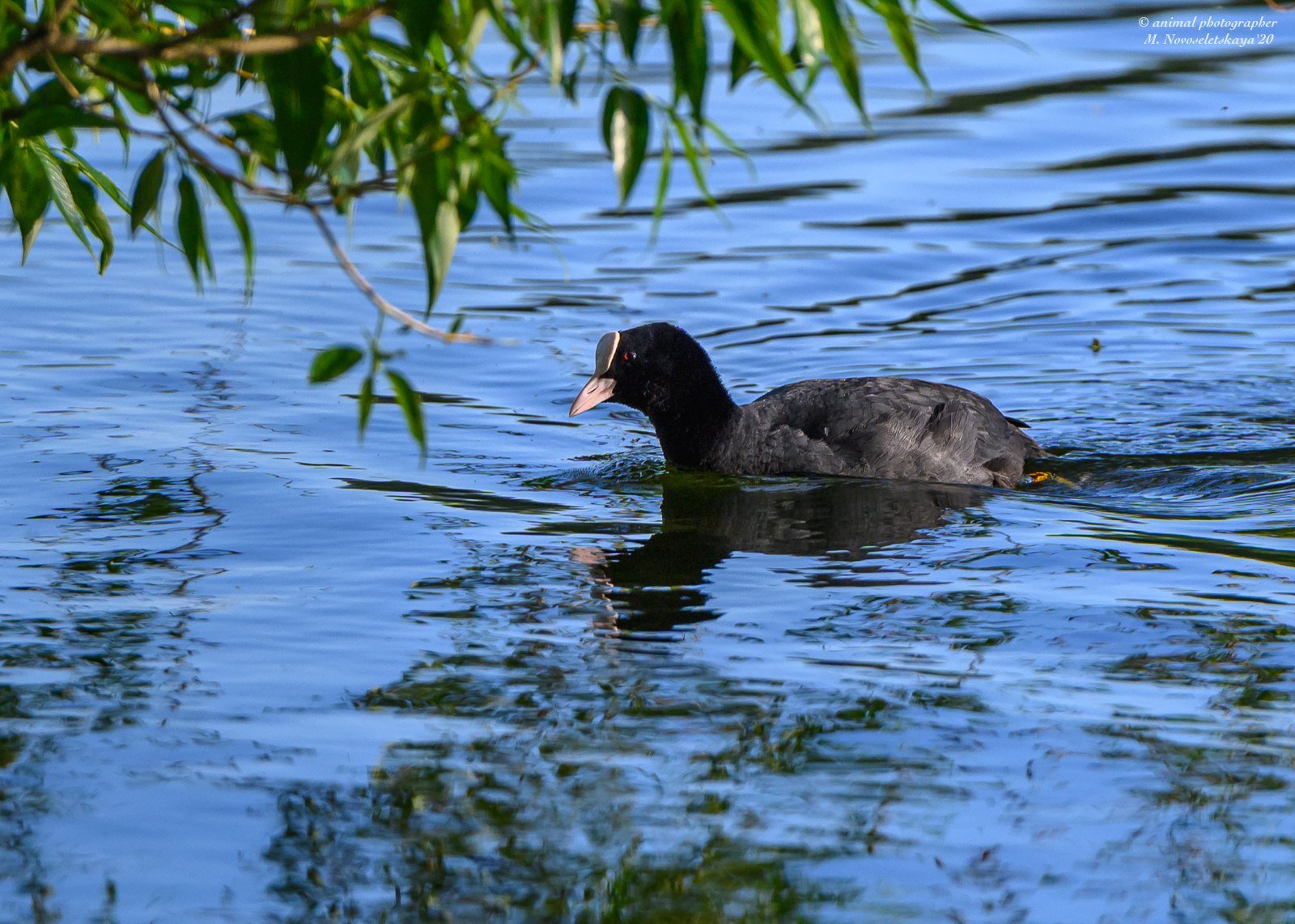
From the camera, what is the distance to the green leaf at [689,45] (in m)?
3.66

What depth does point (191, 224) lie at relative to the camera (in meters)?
4.06

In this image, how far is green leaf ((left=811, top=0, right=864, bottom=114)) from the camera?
11.8 feet

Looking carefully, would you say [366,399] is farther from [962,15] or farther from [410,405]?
[962,15]

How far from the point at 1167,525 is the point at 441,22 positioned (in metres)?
5.07

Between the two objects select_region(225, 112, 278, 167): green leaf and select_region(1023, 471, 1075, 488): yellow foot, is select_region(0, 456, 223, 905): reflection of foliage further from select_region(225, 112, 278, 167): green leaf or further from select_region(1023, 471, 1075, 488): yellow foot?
select_region(1023, 471, 1075, 488): yellow foot

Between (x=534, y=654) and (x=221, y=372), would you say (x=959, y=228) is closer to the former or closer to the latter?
(x=221, y=372)

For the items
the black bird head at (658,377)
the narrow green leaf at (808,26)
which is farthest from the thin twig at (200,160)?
the black bird head at (658,377)

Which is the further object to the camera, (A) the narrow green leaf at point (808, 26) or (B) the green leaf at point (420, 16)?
(A) the narrow green leaf at point (808, 26)

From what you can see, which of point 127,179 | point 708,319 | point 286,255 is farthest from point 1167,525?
point 127,179

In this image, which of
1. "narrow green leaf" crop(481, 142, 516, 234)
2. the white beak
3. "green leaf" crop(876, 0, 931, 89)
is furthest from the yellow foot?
"green leaf" crop(876, 0, 931, 89)

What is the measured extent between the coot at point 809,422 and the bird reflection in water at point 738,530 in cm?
11

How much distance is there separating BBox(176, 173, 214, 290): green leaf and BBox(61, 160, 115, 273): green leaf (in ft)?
1.96

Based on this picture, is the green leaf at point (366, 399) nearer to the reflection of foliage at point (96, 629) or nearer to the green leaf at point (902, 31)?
the green leaf at point (902, 31)

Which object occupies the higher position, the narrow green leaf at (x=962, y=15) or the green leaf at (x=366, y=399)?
the narrow green leaf at (x=962, y=15)
